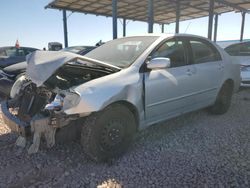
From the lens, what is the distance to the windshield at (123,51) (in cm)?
331

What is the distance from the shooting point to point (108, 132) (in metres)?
2.87

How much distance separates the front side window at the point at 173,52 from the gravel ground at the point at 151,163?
1145 mm

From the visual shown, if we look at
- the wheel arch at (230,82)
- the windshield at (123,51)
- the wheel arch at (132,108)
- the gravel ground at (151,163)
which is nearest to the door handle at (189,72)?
the windshield at (123,51)

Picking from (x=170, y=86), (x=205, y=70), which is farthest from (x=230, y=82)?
(x=170, y=86)

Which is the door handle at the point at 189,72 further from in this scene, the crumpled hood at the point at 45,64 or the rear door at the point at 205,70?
the crumpled hood at the point at 45,64

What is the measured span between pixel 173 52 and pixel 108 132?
65.9 inches

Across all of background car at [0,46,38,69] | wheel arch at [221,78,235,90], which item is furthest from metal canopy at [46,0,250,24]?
wheel arch at [221,78,235,90]

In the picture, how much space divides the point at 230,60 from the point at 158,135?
228cm

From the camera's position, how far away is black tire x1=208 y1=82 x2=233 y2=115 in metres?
4.77

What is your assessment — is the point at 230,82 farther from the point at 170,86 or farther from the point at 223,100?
the point at 170,86

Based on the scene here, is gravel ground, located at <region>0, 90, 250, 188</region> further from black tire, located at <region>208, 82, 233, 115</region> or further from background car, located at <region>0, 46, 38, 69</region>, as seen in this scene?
background car, located at <region>0, 46, 38, 69</region>

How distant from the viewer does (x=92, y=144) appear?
2.72 m

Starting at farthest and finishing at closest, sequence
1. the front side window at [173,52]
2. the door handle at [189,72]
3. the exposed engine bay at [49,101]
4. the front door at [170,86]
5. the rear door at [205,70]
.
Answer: the rear door at [205,70]
the door handle at [189,72]
the front side window at [173,52]
the front door at [170,86]
the exposed engine bay at [49,101]

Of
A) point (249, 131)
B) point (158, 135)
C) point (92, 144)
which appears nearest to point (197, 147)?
point (158, 135)
